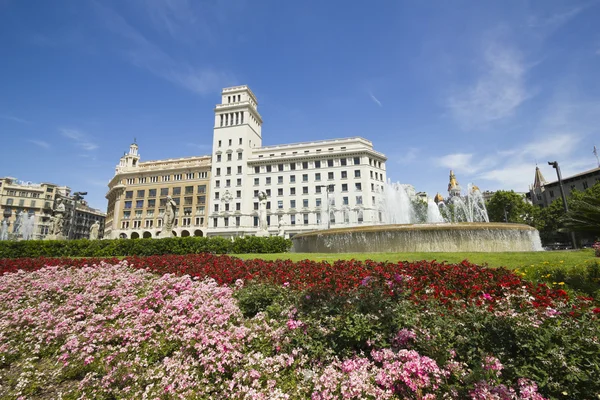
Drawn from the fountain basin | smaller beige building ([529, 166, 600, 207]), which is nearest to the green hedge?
the fountain basin

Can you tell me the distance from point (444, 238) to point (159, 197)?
67687 millimetres

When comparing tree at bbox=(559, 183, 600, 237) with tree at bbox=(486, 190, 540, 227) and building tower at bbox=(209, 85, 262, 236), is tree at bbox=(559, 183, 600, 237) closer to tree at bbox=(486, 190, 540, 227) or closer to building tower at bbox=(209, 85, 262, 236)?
Result: tree at bbox=(486, 190, 540, 227)

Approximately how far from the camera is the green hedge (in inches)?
794

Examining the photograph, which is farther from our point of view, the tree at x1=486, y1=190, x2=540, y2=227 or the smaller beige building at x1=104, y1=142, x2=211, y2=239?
the smaller beige building at x1=104, y1=142, x2=211, y2=239

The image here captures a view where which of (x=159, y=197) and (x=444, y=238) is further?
(x=159, y=197)

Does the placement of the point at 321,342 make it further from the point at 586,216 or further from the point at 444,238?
the point at 444,238

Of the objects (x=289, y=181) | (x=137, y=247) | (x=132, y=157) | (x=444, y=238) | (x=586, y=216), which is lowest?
(x=444, y=238)

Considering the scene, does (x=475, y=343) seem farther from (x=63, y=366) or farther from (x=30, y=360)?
(x=30, y=360)

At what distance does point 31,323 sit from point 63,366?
2.76 m

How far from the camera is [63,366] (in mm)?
4945

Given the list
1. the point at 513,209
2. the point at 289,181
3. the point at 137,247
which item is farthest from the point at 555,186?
the point at 137,247

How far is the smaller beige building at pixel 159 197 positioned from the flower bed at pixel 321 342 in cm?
6036

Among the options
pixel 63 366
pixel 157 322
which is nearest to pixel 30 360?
pixel 63 366

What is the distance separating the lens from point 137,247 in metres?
A: 20.2
